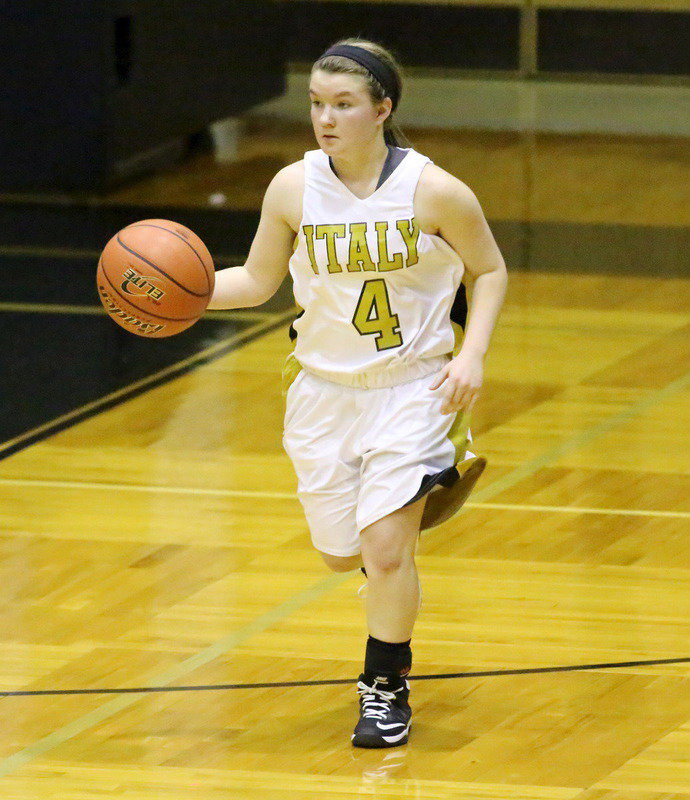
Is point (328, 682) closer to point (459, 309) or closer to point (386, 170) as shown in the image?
point (459, 309)

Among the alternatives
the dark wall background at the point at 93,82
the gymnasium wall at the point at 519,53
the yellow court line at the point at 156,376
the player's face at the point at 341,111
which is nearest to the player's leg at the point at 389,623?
the player's face at the point at 341,111

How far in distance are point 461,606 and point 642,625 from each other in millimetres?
437

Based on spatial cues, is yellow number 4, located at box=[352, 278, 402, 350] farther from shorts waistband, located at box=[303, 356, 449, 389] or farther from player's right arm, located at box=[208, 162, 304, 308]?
player's right arm, located at box=[208, 162, 304, 308]

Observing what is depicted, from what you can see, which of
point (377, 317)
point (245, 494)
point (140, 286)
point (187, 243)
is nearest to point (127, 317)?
point (140, 286)

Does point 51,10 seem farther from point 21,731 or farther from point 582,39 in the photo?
point 21,731

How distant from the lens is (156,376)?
259 inches

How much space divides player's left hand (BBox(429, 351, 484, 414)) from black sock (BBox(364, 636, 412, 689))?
492 mm

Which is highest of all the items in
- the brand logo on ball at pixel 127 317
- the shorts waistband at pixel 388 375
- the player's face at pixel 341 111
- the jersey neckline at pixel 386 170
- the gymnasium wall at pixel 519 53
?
the player's face at pixel 341 111

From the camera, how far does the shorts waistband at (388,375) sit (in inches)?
137

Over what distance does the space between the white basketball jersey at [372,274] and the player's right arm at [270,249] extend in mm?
38

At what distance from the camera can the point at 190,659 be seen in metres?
3.94

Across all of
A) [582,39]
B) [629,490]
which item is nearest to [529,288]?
[629,490]

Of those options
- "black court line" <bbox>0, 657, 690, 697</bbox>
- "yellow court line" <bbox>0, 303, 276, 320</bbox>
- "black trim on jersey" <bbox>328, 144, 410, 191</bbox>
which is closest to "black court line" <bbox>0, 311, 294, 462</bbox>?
"yellow court line" <bbox>0, 303, 276, 320</bbox>

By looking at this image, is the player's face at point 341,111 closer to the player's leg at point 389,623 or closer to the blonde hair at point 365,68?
the blonde hair at point 365,68
